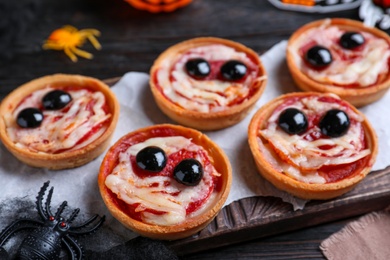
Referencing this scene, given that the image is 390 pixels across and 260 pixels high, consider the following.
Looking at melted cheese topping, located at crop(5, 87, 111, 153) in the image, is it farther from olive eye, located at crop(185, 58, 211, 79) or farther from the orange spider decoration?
the orange spider decoration

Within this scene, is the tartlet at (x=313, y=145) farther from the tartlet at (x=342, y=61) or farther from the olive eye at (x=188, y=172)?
the olive eye at (x=188, y=172)

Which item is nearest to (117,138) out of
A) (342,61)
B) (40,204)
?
(40,204)

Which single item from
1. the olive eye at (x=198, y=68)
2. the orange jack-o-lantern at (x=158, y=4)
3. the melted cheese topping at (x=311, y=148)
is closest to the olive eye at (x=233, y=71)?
the olive eye at (x=198, y=68)

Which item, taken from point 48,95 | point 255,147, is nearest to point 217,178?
point 255,147

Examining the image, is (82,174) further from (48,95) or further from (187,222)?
(187,222)

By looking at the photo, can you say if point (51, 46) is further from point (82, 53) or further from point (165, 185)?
point (165, 185)

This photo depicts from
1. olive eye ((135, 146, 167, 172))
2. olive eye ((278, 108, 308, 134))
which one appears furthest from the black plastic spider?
olive eye ((278, 108, 308, 134))
